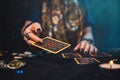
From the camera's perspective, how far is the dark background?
2.27 meters

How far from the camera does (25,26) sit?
7.43 feet

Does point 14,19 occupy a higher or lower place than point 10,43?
higher

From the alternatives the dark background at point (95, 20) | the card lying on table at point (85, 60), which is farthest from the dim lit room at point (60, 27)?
the card lying on table at point (85, 60)

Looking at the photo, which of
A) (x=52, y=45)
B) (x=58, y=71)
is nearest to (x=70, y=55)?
(x=52, y=45)

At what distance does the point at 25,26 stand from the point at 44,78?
0.85 metres

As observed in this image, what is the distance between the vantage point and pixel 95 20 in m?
2.30

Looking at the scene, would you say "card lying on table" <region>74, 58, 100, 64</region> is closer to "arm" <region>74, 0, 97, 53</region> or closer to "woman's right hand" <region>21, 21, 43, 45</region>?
"arm" <region>74, 0, 97, 53</region>

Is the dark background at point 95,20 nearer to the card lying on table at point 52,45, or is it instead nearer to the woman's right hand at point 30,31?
the woman's right hand at point 30,31

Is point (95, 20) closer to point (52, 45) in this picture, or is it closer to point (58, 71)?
point (52, 45)

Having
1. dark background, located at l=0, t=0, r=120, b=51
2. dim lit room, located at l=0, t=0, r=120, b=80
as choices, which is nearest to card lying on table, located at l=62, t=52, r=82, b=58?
dim lit room, located at l=0, t=0, r=120, b=80

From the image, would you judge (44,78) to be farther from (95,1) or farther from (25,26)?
(95,1)

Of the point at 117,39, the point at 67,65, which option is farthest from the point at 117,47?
the point at 67,65

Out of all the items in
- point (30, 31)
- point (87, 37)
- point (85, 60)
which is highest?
point (30, 31)

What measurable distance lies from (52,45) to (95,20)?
48 cm
